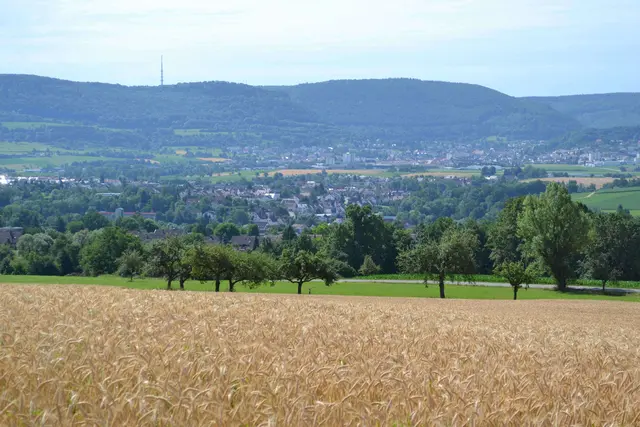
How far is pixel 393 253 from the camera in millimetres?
114500

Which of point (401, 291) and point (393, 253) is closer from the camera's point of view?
point (401, 291)

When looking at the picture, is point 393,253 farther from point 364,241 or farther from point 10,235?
point 10,235

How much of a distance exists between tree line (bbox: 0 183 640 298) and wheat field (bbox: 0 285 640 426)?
5003 centimetres

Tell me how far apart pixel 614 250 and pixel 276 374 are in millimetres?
91529

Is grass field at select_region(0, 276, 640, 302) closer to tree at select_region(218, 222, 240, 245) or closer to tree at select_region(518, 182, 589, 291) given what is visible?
tree at select_region(518, 182, 589, 291)

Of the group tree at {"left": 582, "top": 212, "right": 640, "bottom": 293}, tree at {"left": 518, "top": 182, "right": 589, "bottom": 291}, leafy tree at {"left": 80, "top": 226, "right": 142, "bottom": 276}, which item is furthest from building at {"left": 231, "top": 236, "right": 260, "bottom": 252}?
tree at {"left": 518, "top": 182, "right": 589, "bottom": 291}

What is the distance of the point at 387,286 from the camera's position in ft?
265

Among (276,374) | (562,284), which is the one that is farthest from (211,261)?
(276,374)

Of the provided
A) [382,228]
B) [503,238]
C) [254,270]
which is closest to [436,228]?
[382,228]

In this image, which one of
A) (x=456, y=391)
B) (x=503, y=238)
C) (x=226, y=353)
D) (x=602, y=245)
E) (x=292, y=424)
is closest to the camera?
(x=292, y=424)

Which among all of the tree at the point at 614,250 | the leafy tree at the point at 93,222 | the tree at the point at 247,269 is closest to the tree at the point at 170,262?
the tree at the point at 247,269

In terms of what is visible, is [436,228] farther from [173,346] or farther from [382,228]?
[173,346]

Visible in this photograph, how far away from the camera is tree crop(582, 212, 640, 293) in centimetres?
9099

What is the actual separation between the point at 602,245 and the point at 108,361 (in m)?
92.1
